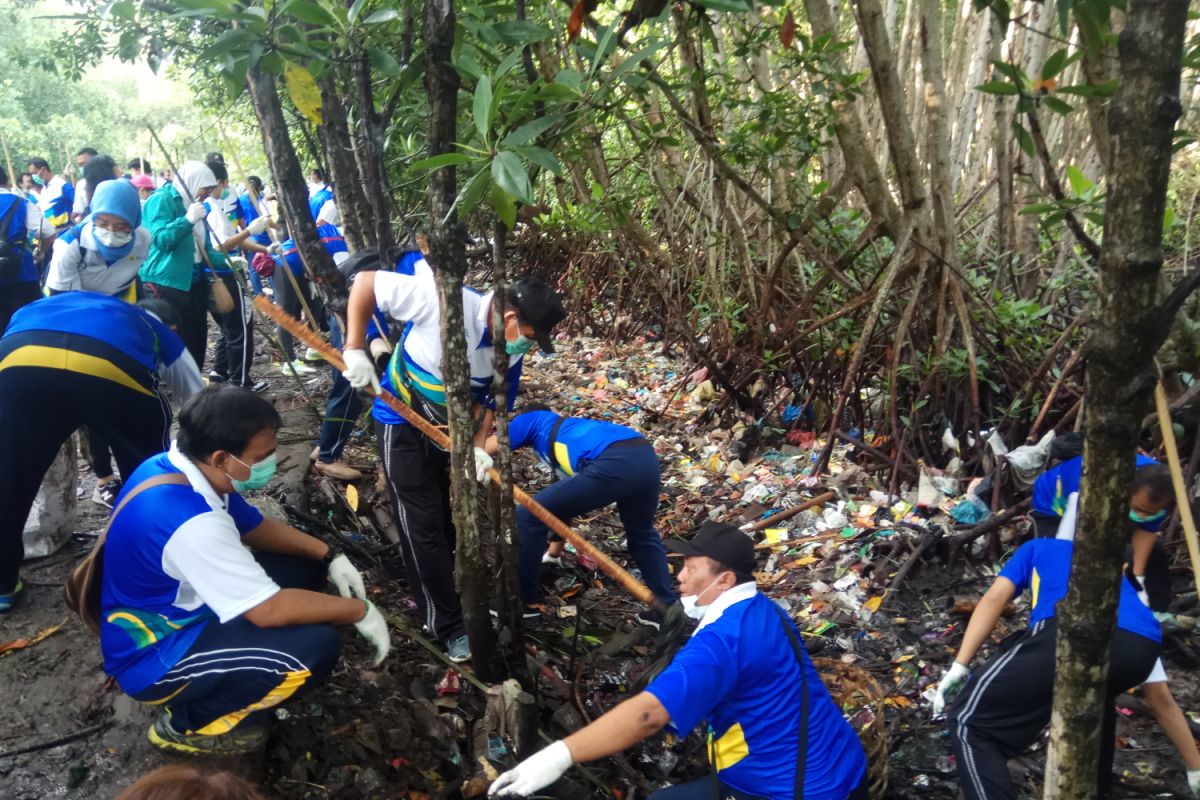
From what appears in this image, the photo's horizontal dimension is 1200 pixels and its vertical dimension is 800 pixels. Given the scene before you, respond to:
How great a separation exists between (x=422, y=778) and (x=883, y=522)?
2.90 m

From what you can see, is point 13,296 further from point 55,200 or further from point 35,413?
point 55,200

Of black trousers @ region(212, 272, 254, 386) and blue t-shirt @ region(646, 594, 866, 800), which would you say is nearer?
blue t-shirt @ region(646, 594, 866, 800)

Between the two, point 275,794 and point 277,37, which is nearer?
point 277,37

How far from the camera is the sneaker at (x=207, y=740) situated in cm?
230

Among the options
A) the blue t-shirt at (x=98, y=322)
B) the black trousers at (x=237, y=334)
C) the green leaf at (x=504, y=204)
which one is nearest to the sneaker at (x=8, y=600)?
the blue t-shirt at (x=98, y=322)

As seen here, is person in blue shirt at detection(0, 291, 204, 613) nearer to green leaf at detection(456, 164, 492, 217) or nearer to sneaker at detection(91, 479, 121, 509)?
sneaker at detection(91, 479, 121, 509)

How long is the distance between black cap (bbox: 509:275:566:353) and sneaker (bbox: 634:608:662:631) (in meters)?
1.56

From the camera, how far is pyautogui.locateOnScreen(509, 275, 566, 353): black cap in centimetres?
319

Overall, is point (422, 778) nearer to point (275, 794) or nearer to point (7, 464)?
point (275, 794)

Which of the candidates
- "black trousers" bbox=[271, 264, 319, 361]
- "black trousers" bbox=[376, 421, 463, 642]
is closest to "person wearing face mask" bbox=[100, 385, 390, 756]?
"black trousers" bbox=[376, 421, 463, 642]

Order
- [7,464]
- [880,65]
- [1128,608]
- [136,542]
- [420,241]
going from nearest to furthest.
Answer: [136,542] → [1128,608] → [7,464] → [880,65] → [420,241]

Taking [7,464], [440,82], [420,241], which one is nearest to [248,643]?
[7,464]

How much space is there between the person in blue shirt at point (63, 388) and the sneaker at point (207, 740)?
3.81ft

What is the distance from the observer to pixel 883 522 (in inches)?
174
